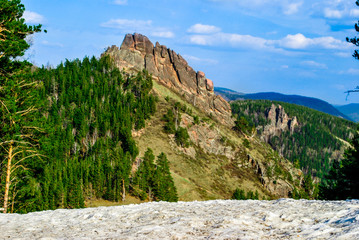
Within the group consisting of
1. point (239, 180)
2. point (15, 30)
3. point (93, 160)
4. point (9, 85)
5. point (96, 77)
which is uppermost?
point (96, 77)

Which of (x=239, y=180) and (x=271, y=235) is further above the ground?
(x=271, y=235)

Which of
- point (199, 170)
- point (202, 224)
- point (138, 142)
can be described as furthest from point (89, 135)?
point (202, 224)

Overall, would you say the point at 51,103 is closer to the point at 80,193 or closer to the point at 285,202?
the point at 80,193

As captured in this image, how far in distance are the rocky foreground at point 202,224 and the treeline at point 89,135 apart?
1226cm

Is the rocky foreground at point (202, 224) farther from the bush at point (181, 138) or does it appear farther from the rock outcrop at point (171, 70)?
the rock outcrop at point (171, 70)

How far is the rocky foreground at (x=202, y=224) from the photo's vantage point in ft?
30.0

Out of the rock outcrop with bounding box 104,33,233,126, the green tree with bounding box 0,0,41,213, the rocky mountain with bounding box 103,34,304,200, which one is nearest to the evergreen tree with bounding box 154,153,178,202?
the rocky mountain with bounding box 103,34,304,200

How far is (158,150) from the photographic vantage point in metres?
107

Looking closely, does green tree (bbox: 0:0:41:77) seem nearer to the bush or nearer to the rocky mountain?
the rocky mountain

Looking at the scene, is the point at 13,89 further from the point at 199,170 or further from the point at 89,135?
the point at 199,170

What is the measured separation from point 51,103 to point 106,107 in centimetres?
2114

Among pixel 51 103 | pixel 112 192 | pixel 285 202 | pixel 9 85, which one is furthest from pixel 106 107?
pixel 285 202

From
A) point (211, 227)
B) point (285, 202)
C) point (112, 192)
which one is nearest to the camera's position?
point (211, 227)

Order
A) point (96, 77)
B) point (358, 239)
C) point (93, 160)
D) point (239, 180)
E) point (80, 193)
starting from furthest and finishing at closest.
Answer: point (96, 77) → point (239, 180) → point (93, 160) → point (80, 193) → point (358, 239)
